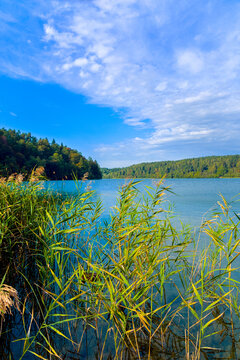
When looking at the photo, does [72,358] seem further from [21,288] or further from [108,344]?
[21,288]

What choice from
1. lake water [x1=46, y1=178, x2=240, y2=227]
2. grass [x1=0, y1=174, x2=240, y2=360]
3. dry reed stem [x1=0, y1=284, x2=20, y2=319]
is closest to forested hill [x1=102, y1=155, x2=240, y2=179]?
lake water [x1=46, y1=178, x2=240, y2=227]

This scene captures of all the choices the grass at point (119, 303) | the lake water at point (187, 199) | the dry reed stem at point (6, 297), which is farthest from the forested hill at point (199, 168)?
the dry reed stem at point (6, 297)

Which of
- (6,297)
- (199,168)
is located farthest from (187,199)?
(199,168)

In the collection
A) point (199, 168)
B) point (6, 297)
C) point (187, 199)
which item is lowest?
point (187, 199)

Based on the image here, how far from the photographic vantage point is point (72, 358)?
2.60m

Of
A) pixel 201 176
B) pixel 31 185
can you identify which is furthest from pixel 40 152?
pixel 201 176

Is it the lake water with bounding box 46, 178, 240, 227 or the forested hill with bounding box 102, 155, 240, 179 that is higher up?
the forested hill with bounding box 102, 155, 240, 179

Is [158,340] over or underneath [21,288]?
underneath

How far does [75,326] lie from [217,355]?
1.99 metres

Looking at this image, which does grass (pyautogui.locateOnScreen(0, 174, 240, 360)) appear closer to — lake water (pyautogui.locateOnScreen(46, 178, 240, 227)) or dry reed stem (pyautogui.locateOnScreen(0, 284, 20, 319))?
dry reed stem (pyautogui.locateOnScreen(0, 284, 20, 319))

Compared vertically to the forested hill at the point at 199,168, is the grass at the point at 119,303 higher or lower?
lower

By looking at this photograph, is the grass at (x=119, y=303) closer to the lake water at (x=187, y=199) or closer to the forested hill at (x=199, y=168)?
the lake water at (x=187, y=199)

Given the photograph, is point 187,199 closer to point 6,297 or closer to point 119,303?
point 119,303

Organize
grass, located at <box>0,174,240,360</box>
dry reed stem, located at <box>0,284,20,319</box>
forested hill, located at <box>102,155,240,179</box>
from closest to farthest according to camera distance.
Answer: dry reed stem, located at <box>0,284,20,319</box> < grass, located at <box>0,174,240,360</box> < forested hill, located at <box>102,155,240,179</box>
